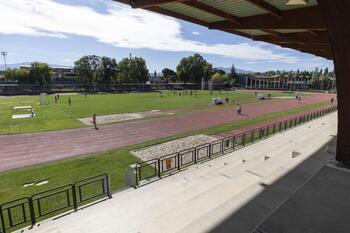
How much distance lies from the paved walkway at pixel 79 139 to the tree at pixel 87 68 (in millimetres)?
86438

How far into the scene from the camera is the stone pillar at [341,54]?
6141 millimetres

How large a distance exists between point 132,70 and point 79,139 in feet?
293

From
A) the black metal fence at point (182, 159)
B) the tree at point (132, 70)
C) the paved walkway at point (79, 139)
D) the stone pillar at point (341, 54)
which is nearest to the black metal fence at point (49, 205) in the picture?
the black metal fence at point (182, 159)

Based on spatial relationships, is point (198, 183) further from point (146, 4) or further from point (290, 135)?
point (290, 135)

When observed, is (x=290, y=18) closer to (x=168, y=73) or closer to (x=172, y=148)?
(x=172, y=148)

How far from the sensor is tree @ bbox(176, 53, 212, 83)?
12275 cm

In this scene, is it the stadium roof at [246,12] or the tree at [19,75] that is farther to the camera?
the tree at [19,75]

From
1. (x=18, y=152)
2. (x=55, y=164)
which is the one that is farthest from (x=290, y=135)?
(x=18, y=152)

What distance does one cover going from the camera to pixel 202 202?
24.1ft

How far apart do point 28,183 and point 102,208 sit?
5665 mm

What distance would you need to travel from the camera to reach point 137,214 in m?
6.98

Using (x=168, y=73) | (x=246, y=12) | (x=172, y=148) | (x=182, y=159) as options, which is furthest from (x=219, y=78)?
(x=246, y=12)

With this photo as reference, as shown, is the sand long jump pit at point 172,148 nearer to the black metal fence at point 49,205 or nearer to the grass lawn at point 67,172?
the grass lawn at point 67,172

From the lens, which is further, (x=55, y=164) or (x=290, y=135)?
(x=290, y=135)
